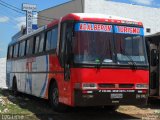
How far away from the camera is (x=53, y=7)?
140ft

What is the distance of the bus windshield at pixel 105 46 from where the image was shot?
12.0m

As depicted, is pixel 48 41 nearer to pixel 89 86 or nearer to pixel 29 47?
pixel 29 47

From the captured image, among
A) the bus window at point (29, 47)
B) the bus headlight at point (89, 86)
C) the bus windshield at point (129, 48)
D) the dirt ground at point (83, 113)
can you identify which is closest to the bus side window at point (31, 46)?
the bus window at point (29, 47)

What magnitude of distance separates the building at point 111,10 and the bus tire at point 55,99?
2271 cm

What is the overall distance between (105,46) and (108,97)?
4.97ft

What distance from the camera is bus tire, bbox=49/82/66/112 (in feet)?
45.3

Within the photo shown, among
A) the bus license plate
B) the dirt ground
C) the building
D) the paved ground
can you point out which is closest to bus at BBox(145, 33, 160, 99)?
the dirt ground

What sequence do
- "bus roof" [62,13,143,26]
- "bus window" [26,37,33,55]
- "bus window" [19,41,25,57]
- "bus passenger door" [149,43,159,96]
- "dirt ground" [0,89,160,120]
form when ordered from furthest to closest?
1. "bus window" [19,41,25,57]
2. "bus window" [26,37,33,55]
3. "bus passenger door" [149,43,159,96]
4. "dirt ground" [0,89,160,120]
5. "bus roof" [62,13,143,26]

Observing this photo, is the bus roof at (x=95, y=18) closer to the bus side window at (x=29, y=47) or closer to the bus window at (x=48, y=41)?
the bus window at (x=48, y=41)

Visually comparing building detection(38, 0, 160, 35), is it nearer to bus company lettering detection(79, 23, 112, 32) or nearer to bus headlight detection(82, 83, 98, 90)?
bus company lettering detection(79, 23, 112, 32)

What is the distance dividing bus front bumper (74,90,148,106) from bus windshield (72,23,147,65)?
879 mm

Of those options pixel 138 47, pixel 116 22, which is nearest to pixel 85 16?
pixel 116 22

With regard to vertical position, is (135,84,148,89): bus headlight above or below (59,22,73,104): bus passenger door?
below

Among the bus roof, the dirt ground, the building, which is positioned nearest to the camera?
the bus roof
